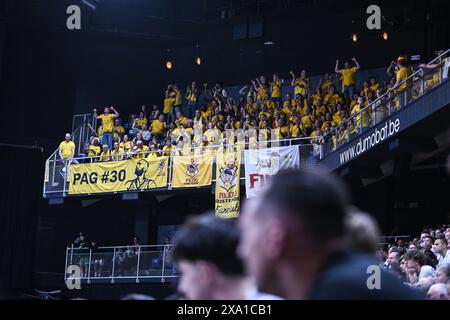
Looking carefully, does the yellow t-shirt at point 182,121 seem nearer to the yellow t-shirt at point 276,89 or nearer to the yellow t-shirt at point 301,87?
the yellow t-shirt at point 276,89

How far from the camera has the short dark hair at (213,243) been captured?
3.14m

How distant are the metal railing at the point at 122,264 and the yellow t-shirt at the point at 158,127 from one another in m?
3.59

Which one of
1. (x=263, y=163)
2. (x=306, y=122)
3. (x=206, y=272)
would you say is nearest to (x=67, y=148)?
(x=263, y=163)

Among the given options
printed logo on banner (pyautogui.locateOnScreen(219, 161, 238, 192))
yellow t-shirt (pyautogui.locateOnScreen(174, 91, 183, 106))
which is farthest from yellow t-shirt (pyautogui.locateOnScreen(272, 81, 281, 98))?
printed logo on banner (pyautogui.locateOnScreen(219, 161, 238, 192))

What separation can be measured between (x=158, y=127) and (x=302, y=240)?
24.8 m

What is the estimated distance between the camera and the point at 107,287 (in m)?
25.6

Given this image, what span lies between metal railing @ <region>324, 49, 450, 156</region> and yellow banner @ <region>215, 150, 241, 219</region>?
2602 mm

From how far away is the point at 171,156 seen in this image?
24344 millimetres

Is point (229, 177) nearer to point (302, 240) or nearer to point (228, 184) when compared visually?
point (228, 184)

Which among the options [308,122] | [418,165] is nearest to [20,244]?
[308,122]

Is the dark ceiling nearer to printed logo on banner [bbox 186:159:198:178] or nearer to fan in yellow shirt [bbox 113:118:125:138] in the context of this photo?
fan in yellow shirt [bbox 113:118:125:138]

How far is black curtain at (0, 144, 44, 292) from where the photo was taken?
27.3 metres

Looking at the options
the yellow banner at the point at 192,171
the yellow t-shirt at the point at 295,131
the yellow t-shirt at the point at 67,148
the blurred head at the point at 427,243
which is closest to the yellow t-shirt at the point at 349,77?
the yellow t-shirt at the point at 295,131
